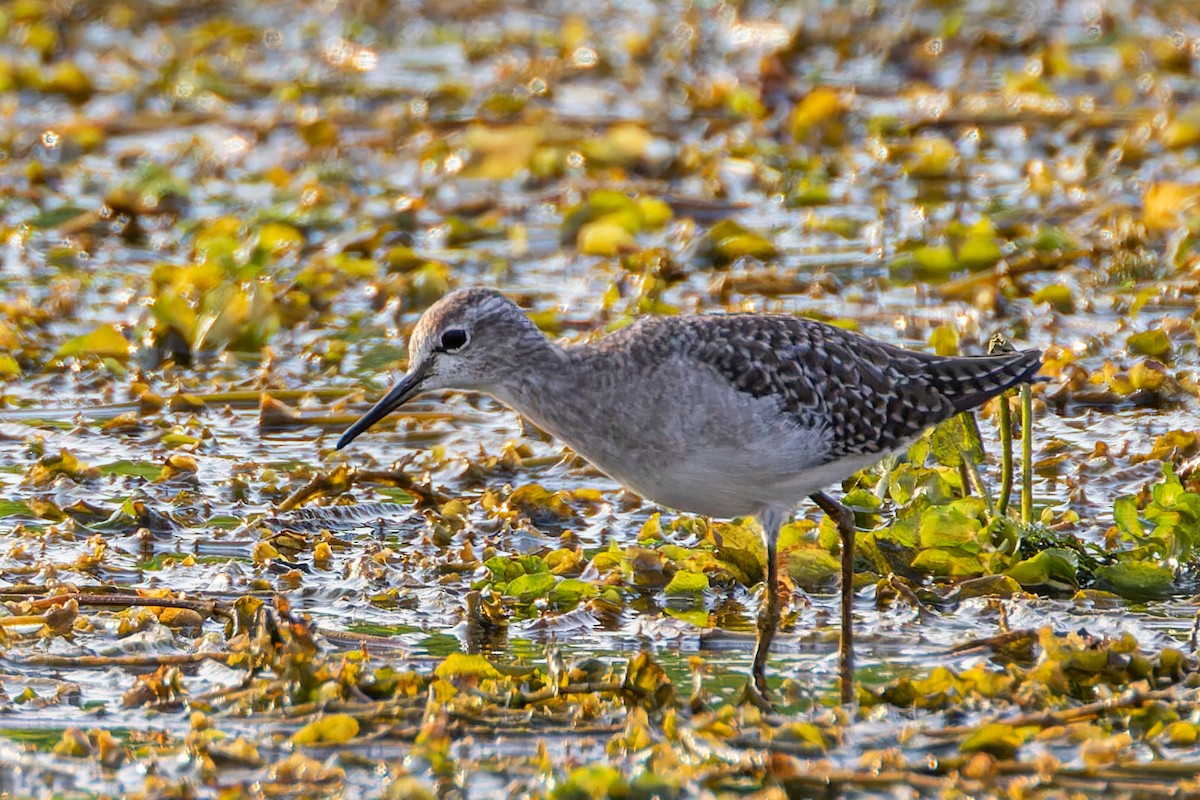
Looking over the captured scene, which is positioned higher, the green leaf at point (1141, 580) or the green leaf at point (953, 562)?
the green leaf at point (953, 562)

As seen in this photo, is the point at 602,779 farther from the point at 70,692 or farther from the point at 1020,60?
the point at 1020,60

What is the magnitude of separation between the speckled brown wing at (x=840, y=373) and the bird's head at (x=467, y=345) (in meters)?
0.52

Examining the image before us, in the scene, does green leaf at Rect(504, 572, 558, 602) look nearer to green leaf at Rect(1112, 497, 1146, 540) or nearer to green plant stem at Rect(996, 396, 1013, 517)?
green plant stem at Rect(996, 396, 1013, 517)

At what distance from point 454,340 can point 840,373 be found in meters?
1.54

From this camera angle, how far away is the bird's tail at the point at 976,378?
289 inches

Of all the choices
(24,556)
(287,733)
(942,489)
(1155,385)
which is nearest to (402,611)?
(287,733)

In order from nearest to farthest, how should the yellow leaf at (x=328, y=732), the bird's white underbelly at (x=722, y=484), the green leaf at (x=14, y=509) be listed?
the yellow leaf at (x=328, y=732)
the bird's white underbelly at (x=722, y=484)
the green leaf at (x=14, y=509)

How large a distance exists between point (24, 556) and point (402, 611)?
1731mm

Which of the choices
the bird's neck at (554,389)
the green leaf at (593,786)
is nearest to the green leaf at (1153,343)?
the bird's neck at (554,389)

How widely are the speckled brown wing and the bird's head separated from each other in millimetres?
519

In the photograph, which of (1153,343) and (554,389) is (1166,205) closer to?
(1153,343)

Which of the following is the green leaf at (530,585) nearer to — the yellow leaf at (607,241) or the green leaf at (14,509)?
the green leaf at (14,509)

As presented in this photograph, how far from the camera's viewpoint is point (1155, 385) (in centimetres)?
902

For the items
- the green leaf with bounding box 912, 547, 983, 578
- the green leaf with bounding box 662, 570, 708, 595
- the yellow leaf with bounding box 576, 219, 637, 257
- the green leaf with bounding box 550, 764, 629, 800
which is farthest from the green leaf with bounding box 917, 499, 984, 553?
the yellow leaf with bounding box 576, 219, 637, 257
